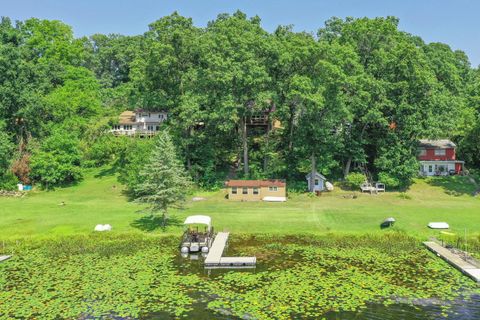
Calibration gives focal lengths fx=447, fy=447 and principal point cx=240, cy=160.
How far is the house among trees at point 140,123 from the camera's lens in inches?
3051

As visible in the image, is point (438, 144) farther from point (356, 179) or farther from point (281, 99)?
point (281, 99)

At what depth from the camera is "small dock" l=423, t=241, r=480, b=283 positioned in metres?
26.2

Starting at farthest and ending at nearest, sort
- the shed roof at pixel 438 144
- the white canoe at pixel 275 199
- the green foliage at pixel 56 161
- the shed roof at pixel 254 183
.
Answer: the shed roof at pixel 438 144, the green foliage at pixel 56 161, the shed roof at pixel 254 183, the white canoe at pixel 275 199

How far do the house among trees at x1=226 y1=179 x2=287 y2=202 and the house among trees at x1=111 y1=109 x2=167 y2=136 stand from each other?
30.4 metres

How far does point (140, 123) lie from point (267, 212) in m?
42.2

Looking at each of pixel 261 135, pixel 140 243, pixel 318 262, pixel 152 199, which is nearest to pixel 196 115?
pixel 261 135

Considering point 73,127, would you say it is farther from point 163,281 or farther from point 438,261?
point 438,261

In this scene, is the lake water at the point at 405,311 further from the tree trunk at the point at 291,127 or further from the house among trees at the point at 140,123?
the house among trees at the point at 140,123

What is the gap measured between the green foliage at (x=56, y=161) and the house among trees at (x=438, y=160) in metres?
48.0

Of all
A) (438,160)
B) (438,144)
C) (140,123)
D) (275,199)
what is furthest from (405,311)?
(140,123)

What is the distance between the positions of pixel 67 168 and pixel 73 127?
36.5 ft

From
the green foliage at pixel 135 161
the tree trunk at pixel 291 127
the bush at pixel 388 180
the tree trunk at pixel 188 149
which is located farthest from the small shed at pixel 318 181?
the green foliage at pixel 135 161

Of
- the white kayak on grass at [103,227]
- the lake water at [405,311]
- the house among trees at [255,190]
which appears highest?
the house among trees at [255,190]

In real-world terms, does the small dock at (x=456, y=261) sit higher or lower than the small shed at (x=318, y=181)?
lower
